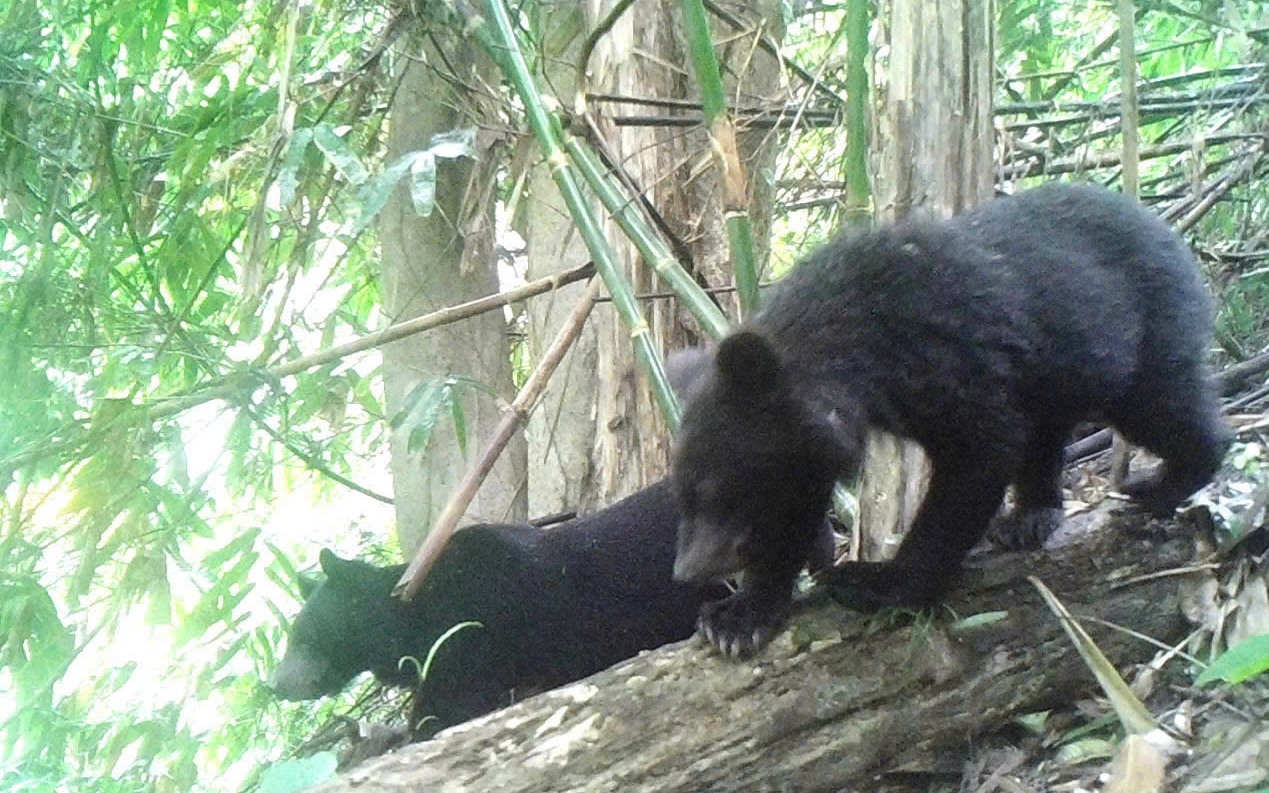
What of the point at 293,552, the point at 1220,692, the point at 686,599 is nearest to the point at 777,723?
the point at 1220,692

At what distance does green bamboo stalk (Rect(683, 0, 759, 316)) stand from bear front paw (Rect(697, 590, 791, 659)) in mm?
785

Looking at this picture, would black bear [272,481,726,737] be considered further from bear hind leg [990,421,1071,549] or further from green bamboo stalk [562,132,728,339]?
bear hind leg [990,421,1071,549]

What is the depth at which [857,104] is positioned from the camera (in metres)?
2.80

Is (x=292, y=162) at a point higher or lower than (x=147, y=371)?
higher

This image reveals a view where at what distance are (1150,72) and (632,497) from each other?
11.7 feet

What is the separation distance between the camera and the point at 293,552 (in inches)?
181

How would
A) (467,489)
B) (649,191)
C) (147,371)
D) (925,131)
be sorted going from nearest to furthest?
1. (467,489)
2. (925,131)
3. (147,371)
4. (649,191)

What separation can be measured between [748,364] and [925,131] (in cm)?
110

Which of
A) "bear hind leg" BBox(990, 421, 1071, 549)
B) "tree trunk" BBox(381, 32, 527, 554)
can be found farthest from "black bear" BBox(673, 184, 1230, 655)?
"tree trunk" BBox(381, 32, 527, 554)

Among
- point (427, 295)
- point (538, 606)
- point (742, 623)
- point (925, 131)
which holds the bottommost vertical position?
point (538, 606)

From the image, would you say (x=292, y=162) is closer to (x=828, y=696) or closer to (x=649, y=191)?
(x=649, y=191)

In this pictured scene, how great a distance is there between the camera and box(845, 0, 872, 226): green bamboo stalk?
2.75 metres

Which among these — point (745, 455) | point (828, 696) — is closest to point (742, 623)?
point (828, 696)

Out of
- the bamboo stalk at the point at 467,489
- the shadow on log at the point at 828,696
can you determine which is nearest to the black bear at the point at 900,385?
the shadow on log at the point at 828,696
